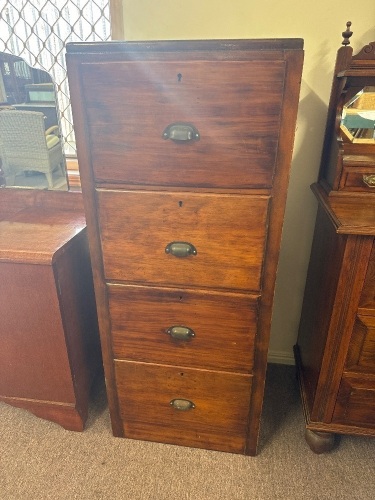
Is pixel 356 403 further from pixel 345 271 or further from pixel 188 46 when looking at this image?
pixel 188 46

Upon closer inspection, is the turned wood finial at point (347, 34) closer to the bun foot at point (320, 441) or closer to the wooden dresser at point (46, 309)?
the wooden dresser at point (46, 309)

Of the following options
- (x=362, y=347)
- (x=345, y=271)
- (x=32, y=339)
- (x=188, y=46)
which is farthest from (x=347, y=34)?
(x=32, y=339)

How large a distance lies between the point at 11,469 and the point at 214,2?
1.71m

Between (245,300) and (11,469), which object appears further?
(11,469)

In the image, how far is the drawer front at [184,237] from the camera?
3.00 ft

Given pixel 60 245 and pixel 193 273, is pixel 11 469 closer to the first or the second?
pixel 60 245

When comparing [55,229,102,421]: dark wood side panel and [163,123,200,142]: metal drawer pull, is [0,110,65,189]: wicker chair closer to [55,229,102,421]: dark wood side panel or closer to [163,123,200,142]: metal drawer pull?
[55,229,102,421]: dark wood side panel

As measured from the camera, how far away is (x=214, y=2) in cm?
120

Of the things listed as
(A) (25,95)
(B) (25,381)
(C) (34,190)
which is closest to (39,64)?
(A) (25,95)

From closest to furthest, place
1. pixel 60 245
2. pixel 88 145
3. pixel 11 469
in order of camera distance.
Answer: pixel 88 145, pixel 60 245, pixel 11 469

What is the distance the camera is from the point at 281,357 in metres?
1.69

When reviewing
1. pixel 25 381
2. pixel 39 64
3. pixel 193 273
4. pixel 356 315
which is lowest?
pixel 25 381

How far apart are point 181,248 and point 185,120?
32cm

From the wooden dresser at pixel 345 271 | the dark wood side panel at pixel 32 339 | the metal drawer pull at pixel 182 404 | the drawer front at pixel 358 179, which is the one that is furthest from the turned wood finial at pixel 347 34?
the metal drawer pull at pixel 182 404
